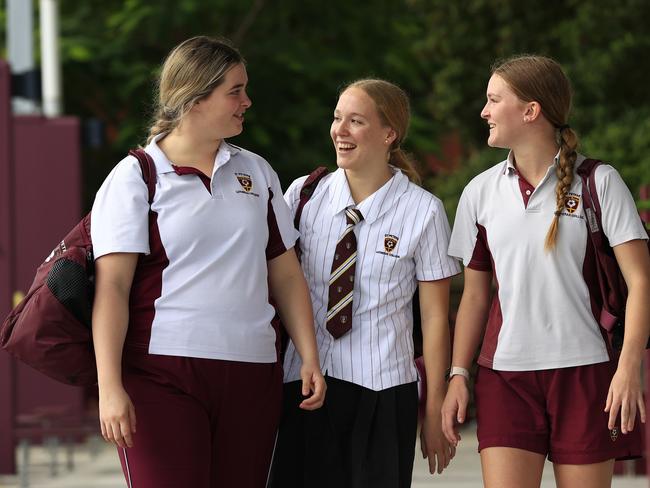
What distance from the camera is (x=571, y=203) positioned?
4820mm

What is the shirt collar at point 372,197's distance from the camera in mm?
5246

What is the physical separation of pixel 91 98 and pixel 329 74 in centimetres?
293

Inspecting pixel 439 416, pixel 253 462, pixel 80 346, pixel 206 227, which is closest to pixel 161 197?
pixel 206 227

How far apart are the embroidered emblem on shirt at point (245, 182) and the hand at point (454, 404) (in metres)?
0.95

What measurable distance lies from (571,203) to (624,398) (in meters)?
0.66

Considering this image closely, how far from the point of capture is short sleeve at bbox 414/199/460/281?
5184mm

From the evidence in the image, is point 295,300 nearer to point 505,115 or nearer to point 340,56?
point 505,115

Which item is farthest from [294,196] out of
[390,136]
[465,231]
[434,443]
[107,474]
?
[107,474]

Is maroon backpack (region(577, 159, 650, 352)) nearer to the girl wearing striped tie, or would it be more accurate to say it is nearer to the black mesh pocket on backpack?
the girl wearing striped tie

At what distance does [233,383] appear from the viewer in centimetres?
462

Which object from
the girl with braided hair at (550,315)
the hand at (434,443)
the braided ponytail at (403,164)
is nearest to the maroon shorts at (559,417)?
the girl with braided hair at (550,315)

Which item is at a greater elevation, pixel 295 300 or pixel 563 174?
pixel 563 174

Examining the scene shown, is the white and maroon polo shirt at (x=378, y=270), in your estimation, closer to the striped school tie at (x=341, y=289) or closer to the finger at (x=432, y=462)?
the striped school tie at (x=341, y=289)

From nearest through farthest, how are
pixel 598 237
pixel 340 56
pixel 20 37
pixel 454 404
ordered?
1. pixel 598 237
2. pixel 454 404
3. pixel 20 37
4. pixel 340 56
